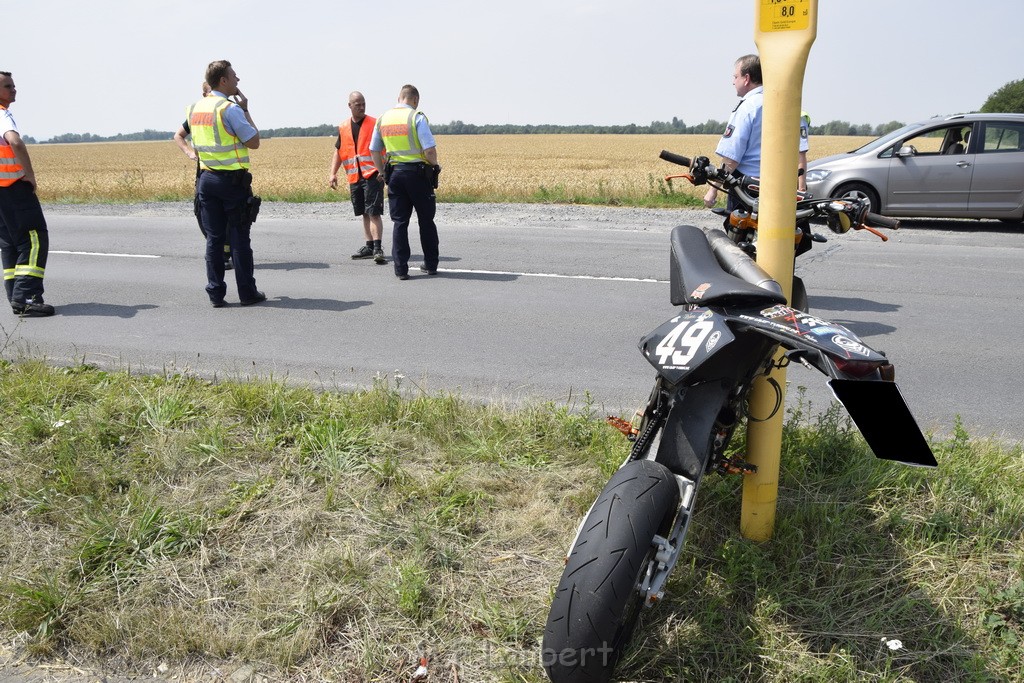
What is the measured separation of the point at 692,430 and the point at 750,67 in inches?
163

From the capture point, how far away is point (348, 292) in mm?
8656

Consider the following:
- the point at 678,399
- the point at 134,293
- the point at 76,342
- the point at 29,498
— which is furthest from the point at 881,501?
the point at 134,293

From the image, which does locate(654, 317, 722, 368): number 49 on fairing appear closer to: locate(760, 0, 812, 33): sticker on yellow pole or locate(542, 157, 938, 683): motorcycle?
locate(542, 157, 938, 683): motorcycle

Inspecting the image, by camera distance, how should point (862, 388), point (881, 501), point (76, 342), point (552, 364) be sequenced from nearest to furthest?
point (862, 388) → point (881, 501) → point (552, 364) → point (76, 342)

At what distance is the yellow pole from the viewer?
2941mm

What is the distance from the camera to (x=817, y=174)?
43.4ft

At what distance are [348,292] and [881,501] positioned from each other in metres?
6.18

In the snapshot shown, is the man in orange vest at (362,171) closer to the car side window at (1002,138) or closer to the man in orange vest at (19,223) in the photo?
the man in orange vest at (19,223)

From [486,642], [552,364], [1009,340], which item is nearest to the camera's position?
[486,642]

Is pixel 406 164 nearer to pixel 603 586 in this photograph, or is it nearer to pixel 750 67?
pixel 750 67

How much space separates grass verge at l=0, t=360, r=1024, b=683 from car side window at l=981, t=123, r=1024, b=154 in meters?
10.4

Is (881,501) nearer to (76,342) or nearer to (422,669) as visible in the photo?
(422,669)

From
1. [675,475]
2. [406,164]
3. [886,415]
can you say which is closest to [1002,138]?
[406,164]

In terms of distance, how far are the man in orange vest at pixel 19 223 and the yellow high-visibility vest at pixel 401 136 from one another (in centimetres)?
331
